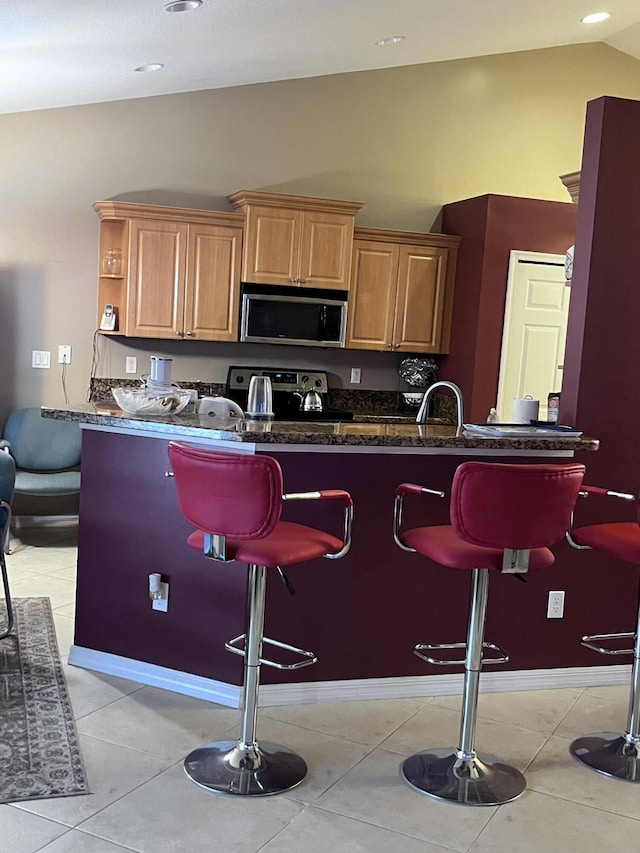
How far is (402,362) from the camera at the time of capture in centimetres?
631

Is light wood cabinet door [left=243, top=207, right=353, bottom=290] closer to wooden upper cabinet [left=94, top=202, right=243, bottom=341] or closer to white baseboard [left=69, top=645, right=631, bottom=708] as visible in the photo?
wooden upper cabinet [left=94, top=202, right=243, bottom=341]

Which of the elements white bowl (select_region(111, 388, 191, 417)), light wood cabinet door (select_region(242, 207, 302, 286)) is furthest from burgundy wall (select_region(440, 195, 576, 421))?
white bowl (select_region(111, 388, 191, 417))

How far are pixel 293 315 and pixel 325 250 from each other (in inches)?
19.1

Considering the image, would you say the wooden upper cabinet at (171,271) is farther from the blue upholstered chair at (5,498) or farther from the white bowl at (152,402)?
the white bowl at (152,402)

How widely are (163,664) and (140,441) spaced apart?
0.85 m

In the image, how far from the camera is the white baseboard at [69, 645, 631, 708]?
3.11 m

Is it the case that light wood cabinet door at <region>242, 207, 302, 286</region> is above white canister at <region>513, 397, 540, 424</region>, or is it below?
above

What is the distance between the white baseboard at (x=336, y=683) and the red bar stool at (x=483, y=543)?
492mm

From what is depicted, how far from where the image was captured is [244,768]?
8.41 ft

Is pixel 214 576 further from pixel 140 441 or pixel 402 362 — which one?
pixel 402 362

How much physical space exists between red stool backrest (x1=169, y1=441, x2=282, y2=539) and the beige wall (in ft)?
11.5

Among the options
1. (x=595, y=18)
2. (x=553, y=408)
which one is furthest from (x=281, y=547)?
(x=595, y=18)

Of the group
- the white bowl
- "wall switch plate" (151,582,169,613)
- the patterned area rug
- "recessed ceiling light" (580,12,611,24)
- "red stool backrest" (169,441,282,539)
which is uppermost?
"recessed ceiling light" (580,12,611,24)

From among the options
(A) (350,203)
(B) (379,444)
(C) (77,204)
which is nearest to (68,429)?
(C) (77,204)
